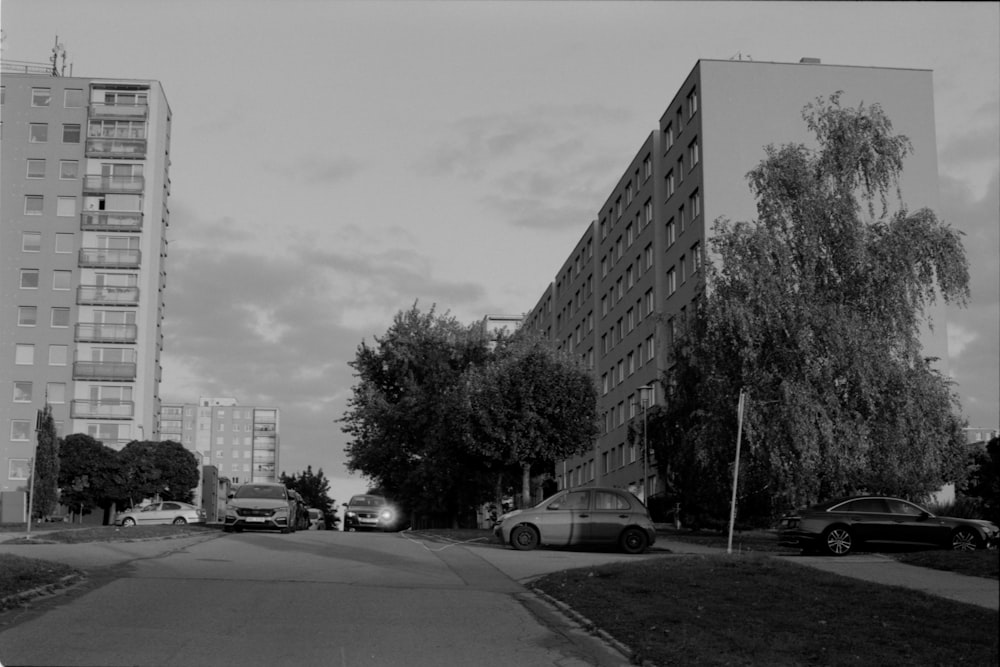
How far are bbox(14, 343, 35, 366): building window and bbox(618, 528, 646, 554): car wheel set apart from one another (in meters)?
66.5

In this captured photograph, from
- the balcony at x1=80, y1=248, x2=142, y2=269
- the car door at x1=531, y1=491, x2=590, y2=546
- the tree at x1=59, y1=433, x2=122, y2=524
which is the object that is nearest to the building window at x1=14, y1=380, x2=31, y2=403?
the balcony at x1=80, y1=248, x2=142, y2=269

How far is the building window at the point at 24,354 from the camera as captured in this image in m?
81.3

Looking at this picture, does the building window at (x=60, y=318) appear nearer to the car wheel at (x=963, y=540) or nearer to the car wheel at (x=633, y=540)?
the car wheel at (x=633, y=540)

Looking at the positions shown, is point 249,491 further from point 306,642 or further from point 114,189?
point 114,189

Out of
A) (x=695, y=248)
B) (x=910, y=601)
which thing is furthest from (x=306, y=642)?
(x=695, y=248)

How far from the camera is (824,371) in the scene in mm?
30297

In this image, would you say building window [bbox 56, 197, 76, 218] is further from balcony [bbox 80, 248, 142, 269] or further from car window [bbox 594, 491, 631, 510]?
car window [bbox 594, 491, 631, 510]

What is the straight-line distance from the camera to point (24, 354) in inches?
3209

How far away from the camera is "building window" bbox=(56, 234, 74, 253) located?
273 feet

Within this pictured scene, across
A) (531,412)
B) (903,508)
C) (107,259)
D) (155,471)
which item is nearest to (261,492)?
(531,412)

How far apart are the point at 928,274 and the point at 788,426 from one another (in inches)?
241

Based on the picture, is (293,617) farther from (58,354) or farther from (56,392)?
(58,354)

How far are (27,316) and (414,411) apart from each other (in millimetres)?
40203

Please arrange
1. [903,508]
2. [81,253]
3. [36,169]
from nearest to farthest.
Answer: [903,508] < [81,253] < [36,169]
